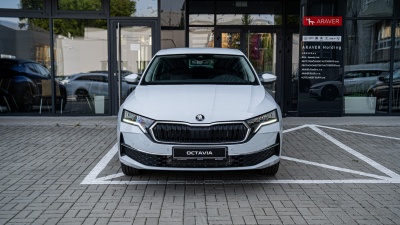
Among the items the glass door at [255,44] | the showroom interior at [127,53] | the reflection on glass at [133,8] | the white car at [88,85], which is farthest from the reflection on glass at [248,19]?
the white car at [88,85]

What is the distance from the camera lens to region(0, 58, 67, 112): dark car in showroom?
38.6 feet

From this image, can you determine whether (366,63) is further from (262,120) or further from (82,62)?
(262,120)

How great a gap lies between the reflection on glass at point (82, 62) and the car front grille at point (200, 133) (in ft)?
23.6

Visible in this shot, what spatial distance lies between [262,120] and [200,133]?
0.77 meters

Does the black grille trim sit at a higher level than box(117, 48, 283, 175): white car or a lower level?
lower

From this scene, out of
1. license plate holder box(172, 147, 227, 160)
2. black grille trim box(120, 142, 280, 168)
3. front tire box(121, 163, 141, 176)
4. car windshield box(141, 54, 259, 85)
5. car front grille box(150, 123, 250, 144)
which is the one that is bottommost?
front tire box(121, 163, 141, 176)

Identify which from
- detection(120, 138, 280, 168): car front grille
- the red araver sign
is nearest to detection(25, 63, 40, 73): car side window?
the red araver sign

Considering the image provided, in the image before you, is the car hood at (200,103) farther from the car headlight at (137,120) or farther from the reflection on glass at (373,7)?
the reflection on glass at (373,7)

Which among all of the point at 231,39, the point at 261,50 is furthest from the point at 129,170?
the point at 261,50

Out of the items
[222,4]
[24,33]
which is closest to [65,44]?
[24,33]

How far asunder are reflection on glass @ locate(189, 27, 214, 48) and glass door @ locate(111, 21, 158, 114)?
5.06 feet

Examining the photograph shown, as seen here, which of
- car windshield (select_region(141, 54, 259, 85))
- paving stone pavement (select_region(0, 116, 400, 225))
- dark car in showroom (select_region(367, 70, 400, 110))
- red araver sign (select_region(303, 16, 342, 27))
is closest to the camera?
paving stone pavement (select_region(0, 116, 400, 225))

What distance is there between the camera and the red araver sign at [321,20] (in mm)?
11438

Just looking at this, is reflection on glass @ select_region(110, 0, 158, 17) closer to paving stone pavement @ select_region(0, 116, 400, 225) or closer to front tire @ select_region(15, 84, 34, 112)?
front tire @ select_region(15, 84, 34, 112)
